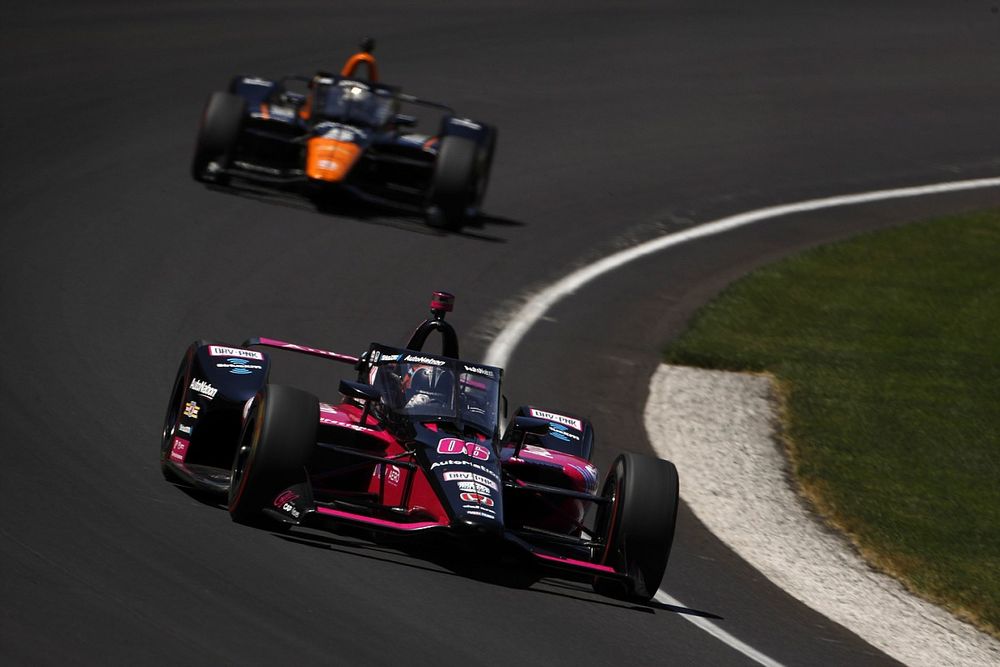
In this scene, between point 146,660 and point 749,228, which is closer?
point 146,660

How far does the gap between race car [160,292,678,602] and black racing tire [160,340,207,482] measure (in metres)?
0.02

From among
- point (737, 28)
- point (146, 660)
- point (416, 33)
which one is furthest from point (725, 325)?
point (737, 28)

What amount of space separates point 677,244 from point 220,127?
19.4 ft

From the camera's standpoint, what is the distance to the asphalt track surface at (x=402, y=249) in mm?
8148

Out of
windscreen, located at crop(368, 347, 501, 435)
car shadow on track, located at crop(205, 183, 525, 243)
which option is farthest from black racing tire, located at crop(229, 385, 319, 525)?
car shadow on track, located at crop(205, 183, 525, 243)

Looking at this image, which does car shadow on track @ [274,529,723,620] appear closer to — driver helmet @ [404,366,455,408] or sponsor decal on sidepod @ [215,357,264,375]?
driver helmet @ [404,366,455,408]

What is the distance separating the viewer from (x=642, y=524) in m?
9.03

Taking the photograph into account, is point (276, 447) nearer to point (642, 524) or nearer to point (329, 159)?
point (642, 524)

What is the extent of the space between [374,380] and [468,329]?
5.27 metres

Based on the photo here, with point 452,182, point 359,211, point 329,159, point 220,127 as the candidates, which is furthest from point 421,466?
point 359,211

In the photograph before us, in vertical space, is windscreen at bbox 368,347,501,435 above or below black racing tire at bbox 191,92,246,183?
below

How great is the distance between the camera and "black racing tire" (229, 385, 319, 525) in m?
8.62

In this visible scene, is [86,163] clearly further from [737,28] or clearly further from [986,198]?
[737,28]

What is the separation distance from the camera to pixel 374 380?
9961 mm
